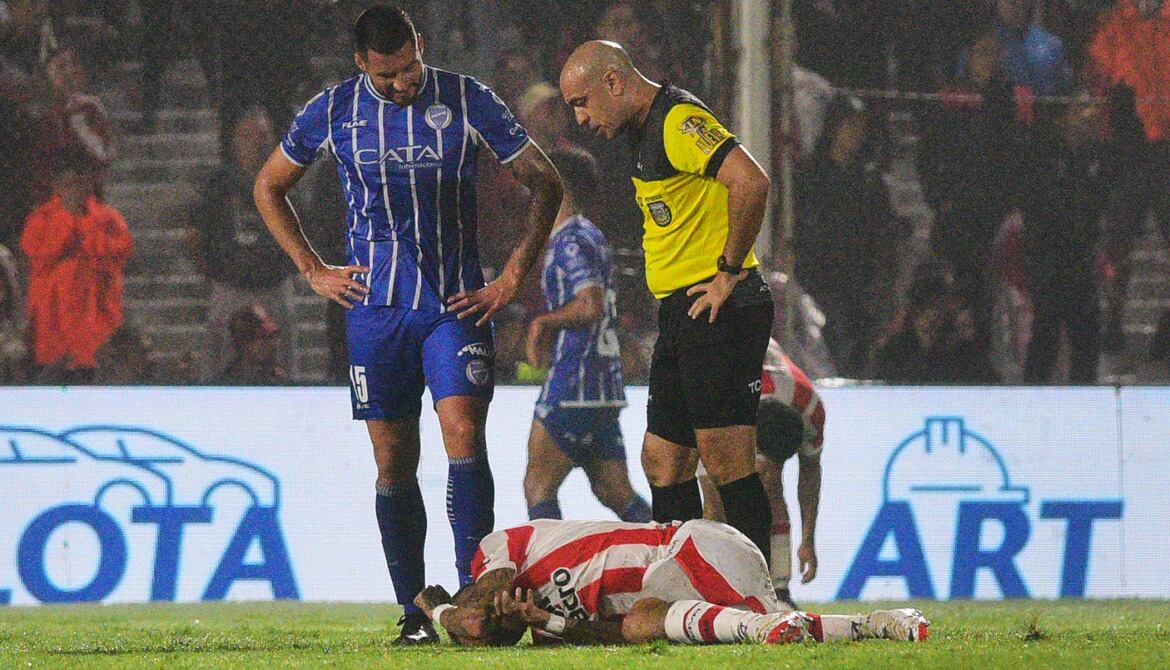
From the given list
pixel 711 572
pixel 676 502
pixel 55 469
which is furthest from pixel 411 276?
pixel 55 469

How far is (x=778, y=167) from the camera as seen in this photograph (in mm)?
8500

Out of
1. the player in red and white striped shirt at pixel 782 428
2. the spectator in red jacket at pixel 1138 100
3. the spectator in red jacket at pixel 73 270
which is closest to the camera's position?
the player in red and white striped shirt at pixel 782 428

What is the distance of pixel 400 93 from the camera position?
17.5 feet

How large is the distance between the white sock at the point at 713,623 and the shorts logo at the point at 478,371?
3.58 ft

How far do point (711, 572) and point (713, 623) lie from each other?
18 cm

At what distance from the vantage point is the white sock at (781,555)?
6.54 m

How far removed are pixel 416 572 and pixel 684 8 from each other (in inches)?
158

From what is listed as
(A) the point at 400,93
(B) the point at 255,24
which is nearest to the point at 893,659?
(A) the point at 400,93

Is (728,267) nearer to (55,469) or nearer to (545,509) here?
(545,509)

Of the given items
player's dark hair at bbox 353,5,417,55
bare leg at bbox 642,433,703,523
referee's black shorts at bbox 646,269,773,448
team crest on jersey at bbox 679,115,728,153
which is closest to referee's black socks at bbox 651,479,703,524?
bare leg at bbox 642,433,703,523

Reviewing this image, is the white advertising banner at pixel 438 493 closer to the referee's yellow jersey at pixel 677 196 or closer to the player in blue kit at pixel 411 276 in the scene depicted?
the player in blue kit at pixel 411 276

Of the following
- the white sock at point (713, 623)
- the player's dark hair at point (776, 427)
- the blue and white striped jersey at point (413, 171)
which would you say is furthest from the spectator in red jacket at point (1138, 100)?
the white sock at point (713, 623)

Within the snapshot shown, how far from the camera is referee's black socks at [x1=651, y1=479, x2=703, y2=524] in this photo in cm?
542

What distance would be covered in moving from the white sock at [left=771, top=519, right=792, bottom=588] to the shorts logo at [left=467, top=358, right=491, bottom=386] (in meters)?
1.59
